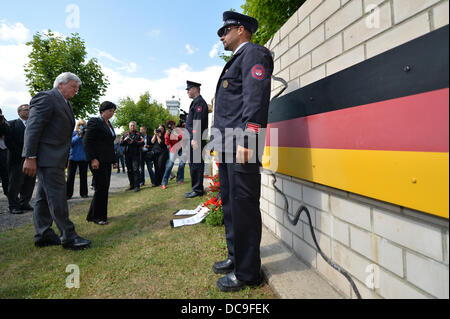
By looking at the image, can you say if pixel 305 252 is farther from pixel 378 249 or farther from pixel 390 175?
pixel 390 175

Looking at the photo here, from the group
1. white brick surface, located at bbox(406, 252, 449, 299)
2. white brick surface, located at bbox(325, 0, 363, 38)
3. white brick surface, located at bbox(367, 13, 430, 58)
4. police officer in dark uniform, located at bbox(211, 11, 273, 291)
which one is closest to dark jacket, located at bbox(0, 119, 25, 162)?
police officer in dark uniform, located at bbox(211, 11, 273, 291)

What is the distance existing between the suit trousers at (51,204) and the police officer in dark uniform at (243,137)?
6.61 feet

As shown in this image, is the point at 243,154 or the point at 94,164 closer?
the point at 243,154

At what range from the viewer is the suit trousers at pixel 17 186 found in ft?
14.4

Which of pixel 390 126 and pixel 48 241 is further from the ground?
pixel 390 126

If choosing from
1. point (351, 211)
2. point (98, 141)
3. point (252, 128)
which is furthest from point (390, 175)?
point (98, 141)

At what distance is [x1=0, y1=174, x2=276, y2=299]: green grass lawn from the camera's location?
1837mm

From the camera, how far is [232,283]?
178cm

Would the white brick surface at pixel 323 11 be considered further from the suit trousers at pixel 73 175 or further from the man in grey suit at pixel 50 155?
the suit trousers at pixel 73 175

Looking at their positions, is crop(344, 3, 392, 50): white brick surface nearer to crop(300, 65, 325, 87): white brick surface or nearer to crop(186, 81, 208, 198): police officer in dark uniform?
crop(300, 65, 325, 87): white brick surface

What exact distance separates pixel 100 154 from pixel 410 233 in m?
3.78
